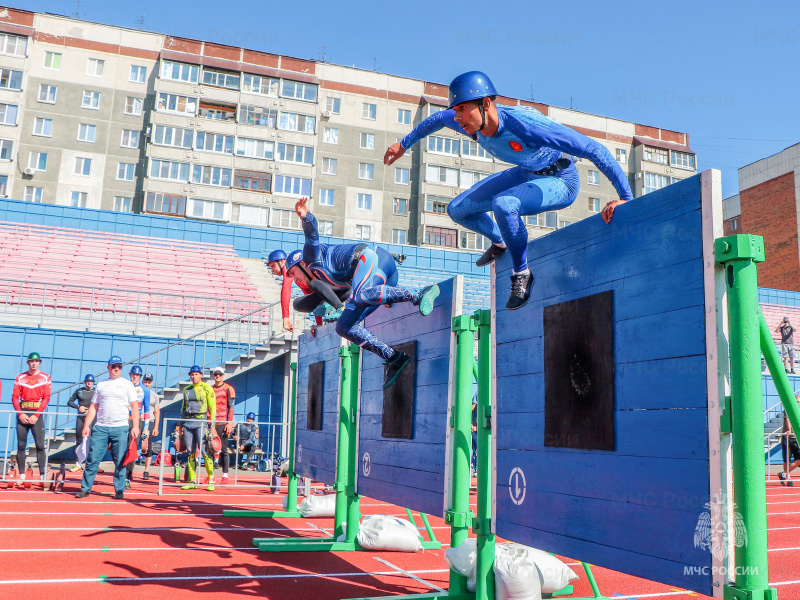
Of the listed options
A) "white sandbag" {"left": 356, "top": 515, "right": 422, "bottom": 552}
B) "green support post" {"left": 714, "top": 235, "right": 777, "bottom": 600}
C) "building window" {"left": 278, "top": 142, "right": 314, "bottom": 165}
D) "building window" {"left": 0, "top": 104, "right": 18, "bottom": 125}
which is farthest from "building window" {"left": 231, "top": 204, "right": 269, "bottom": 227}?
"green support post" {"left": 714, "top": 235, "right": 777, "bottom": 600}

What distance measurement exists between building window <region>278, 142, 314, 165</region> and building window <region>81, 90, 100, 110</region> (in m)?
12.8

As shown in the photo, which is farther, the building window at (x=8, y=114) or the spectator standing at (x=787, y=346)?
the building window at (x=8, y=114)

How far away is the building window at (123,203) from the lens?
159ft

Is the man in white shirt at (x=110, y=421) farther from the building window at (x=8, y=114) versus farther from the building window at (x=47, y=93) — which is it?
the building window at (x=47, y=93)

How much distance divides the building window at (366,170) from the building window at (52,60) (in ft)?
72.4

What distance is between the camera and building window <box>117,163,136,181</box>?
160ft

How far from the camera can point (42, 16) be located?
47500mm

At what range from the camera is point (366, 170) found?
54.8 m

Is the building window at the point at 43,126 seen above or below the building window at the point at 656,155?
below

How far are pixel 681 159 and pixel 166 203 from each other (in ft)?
147

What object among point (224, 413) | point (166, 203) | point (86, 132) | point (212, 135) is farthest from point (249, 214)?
point (224, 413)

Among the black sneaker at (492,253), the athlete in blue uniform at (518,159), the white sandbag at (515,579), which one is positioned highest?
the athlete in blue uniform at (518,159)

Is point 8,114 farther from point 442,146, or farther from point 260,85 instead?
point 442,146

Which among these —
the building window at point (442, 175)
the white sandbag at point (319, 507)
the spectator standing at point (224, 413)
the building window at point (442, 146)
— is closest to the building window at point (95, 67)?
the building window at point (442, 146)
